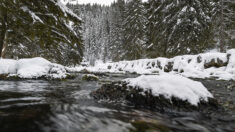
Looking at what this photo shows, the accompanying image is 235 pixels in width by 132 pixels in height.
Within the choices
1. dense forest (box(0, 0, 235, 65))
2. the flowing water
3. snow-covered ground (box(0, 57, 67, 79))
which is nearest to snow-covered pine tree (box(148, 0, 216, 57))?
dense forest (box(0, 0, 235, 65))

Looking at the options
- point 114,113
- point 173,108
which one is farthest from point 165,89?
point 114,113

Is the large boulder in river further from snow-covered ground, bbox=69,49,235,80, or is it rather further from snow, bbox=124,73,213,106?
snow-covered ground, bbox=69,49,235,80

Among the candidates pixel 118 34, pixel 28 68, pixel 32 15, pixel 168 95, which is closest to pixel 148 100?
pixel 168 95

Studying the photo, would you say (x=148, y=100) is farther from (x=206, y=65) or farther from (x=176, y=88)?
(x=206, y=65)

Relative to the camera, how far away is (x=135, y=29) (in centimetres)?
2666

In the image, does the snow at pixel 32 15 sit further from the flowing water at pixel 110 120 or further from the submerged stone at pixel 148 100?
the flowing water at pixel 110 120

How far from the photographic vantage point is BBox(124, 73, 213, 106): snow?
260 cm

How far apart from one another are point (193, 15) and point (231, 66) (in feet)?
28.1

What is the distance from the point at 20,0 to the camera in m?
4.02

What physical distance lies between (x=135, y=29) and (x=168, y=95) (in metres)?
25.1

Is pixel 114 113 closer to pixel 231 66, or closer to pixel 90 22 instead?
pixel 231 66

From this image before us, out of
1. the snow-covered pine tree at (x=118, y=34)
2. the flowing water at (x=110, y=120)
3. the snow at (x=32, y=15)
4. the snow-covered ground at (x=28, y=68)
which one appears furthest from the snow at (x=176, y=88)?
the snow-covered pine tree at (x=118, y=34)

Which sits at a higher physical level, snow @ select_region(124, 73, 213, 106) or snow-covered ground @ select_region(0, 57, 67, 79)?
snow-covered ground @ select_region(0, 57, 67, 79)

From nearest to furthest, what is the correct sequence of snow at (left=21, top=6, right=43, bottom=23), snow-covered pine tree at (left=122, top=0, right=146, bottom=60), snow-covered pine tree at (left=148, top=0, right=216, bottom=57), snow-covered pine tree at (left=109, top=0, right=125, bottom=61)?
1. snow at (left=21, top=6, right=43, bottom=23)
2. snow-covered pine tree at (left=148, top=0, right=216, bottom=57)
3. snow-covered pine tree at (left=122, top=0, right=146, bottom=60)
4. snow-covered pine tree at (left=109, top=0, right=125, bottom=61)
